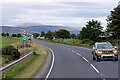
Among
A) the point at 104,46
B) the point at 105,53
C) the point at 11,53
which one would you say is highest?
the point at 104,46

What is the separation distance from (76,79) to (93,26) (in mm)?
84681

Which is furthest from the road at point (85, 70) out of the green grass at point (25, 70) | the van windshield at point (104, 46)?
the van windshield at point (104, 46)

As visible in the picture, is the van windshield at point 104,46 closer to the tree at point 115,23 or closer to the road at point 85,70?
the road at point 85,70

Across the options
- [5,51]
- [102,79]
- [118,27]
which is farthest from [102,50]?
[118,27]

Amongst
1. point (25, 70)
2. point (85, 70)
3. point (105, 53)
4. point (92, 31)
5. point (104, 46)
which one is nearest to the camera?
point (85, 70)

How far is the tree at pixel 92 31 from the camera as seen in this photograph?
90.8 m

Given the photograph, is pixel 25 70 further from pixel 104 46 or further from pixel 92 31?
pixel 92 31

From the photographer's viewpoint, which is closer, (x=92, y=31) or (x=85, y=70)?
(x=85, y=70)

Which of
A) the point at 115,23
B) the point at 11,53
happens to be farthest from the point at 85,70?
the point at 115,23

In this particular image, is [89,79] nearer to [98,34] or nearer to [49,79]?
[49,79]

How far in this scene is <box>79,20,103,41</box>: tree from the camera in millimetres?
90812

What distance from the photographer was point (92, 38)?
9088cm

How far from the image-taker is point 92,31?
92438 millimetres

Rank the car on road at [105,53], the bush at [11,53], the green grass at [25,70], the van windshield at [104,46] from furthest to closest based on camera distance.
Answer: the bush at [11,53]
the van windshield at [104,46]
the car on road at [105,53]
the green grass at [25,70]
